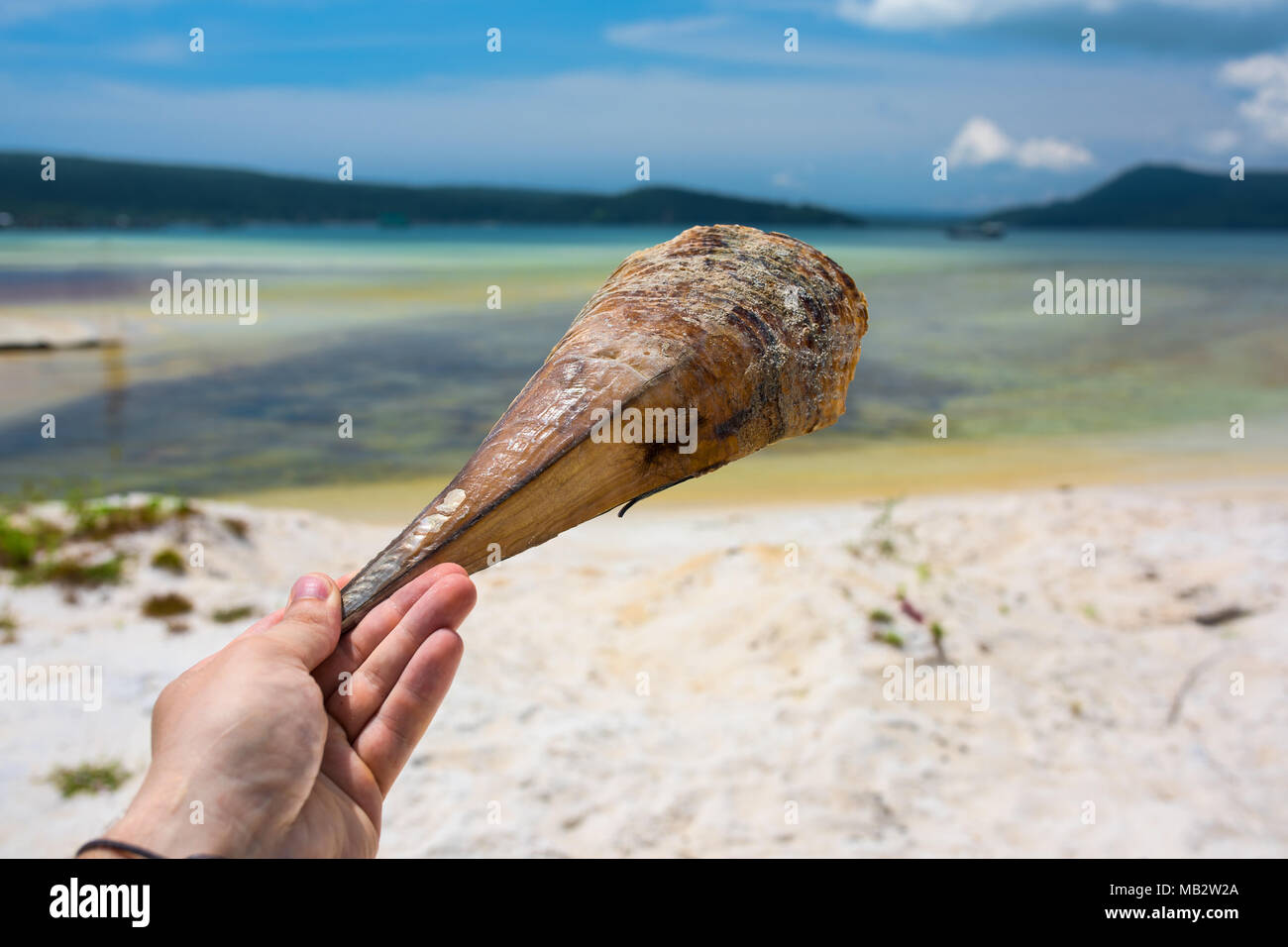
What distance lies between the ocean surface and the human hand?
9.26 metres

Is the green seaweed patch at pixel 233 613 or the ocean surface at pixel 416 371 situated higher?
the ocean surface at pixel 416 371

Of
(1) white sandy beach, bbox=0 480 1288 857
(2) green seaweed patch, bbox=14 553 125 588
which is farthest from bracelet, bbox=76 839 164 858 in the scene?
(2) green seaweed patch, bbox=14 553 125 588

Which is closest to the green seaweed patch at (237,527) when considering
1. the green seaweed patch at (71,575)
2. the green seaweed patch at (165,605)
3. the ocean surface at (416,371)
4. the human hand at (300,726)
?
the green seaweed patch at (71,575)

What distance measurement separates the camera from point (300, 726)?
5.67 ft

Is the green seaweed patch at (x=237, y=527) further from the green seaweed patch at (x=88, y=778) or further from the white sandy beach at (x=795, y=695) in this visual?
the green seaweed patch at (x=88, y=778)

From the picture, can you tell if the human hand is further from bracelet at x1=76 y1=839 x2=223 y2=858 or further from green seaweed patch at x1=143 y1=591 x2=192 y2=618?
green seaweed patch at x1=143 y1=591 x2=192 y2=618

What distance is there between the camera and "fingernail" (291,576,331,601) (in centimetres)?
181

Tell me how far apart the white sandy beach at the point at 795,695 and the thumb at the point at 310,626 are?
267 cm

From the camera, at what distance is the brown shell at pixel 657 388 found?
54.3 inches

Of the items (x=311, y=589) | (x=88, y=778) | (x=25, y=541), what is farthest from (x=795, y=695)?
(x=25, y=541)

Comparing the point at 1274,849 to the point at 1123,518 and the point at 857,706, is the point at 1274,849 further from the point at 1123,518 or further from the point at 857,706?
the point at 1123,518

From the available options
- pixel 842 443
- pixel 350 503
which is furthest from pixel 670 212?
pixel 350 503

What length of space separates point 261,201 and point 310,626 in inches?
3179

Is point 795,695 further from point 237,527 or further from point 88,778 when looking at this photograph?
point 237,527
